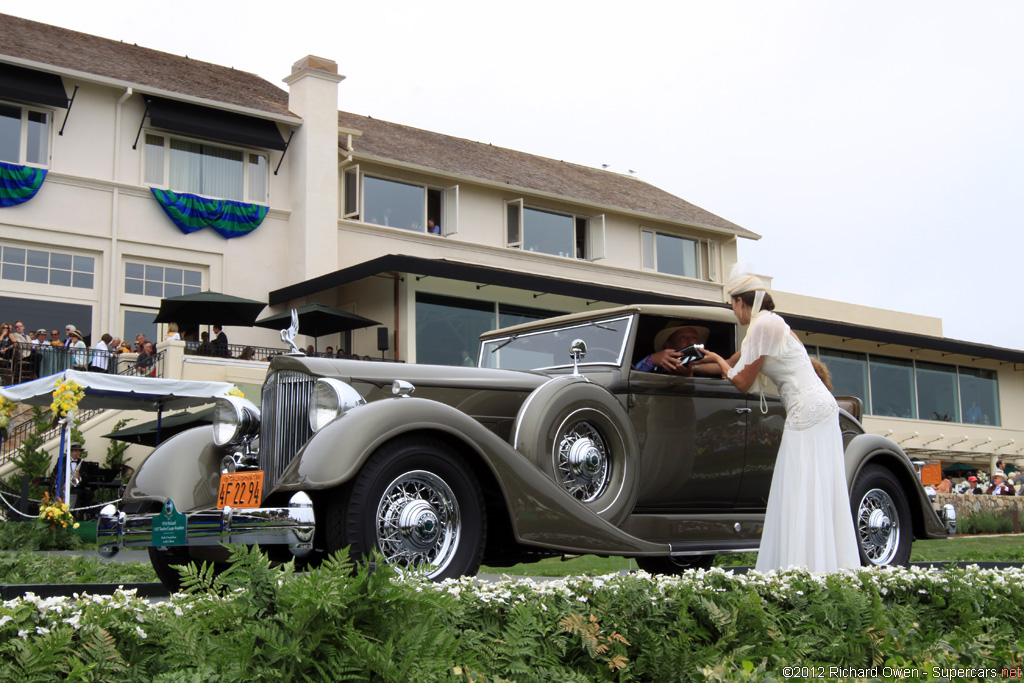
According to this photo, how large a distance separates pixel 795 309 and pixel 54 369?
2186 cm

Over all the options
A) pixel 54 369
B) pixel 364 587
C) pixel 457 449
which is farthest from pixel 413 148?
pixel 364 587

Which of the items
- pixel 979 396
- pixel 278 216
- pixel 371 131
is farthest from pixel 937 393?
pixel 278 216

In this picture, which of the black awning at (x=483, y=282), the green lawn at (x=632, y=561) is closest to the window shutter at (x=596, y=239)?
the black awning at (x=483, y=282)

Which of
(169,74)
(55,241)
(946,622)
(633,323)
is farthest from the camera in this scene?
(169,74)

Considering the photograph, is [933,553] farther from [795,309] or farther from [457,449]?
[795,309]

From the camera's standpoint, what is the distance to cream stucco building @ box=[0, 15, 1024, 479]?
68.4ft

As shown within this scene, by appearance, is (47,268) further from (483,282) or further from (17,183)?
(483,282)

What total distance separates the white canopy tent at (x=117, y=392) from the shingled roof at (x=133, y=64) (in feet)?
31.5

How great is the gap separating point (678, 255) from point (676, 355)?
25512 millimetres

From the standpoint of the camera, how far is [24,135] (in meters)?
20.9

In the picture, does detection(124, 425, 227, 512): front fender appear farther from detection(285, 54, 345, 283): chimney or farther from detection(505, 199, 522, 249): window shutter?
detection(505, 199, 522, 249): window shutter

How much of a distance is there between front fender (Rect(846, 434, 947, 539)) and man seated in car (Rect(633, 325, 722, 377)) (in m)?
1.09

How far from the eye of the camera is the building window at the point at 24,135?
2070cm

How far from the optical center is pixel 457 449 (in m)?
4.82
